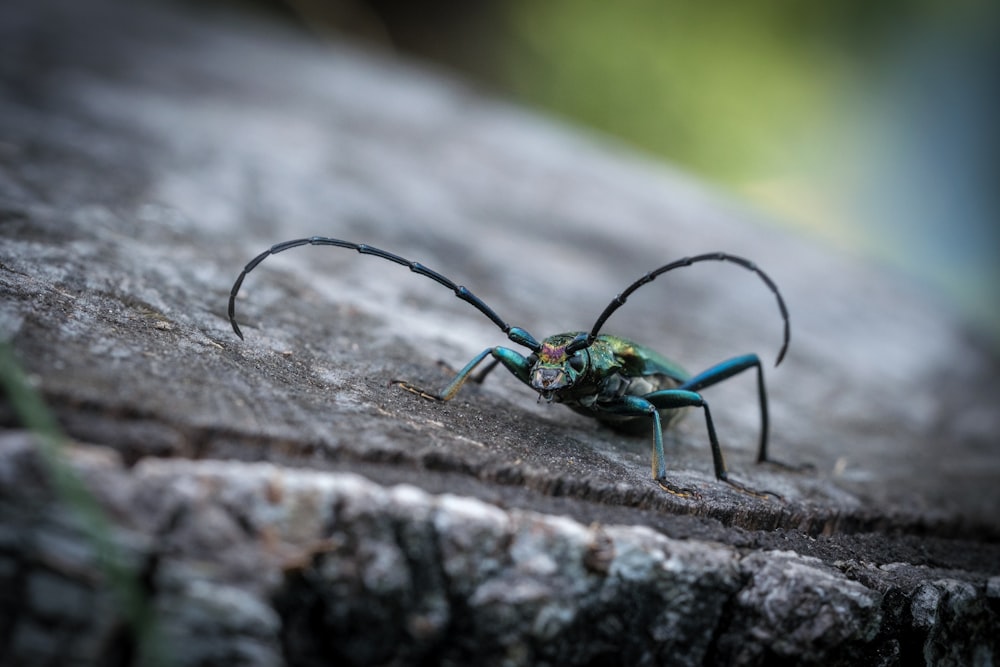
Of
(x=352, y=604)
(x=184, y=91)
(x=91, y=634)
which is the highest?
(x=184, y=91)

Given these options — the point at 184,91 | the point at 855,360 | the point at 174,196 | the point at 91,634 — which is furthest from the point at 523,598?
the point at 184,91

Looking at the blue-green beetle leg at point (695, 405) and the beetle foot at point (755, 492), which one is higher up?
the blue-green beetle leg at point (695, 405)

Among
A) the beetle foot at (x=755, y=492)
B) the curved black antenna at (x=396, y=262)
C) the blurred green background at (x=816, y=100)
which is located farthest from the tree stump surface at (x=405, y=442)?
the blurred green background at (x=816, y=100)

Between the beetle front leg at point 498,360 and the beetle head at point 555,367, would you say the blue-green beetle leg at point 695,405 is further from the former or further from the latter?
the beetle front leg at point 498,360

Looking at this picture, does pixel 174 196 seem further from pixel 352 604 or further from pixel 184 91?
pixel 352 604

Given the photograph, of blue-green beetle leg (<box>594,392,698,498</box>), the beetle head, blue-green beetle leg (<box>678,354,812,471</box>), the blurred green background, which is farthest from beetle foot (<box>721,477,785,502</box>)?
the blurred green background

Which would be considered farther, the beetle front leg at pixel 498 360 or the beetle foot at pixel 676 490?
the beetle front leg at pixel 498 360

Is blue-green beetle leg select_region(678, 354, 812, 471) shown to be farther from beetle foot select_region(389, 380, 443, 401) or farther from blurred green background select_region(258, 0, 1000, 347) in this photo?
blurred green background select_region(258, 0, 1000, 347)
